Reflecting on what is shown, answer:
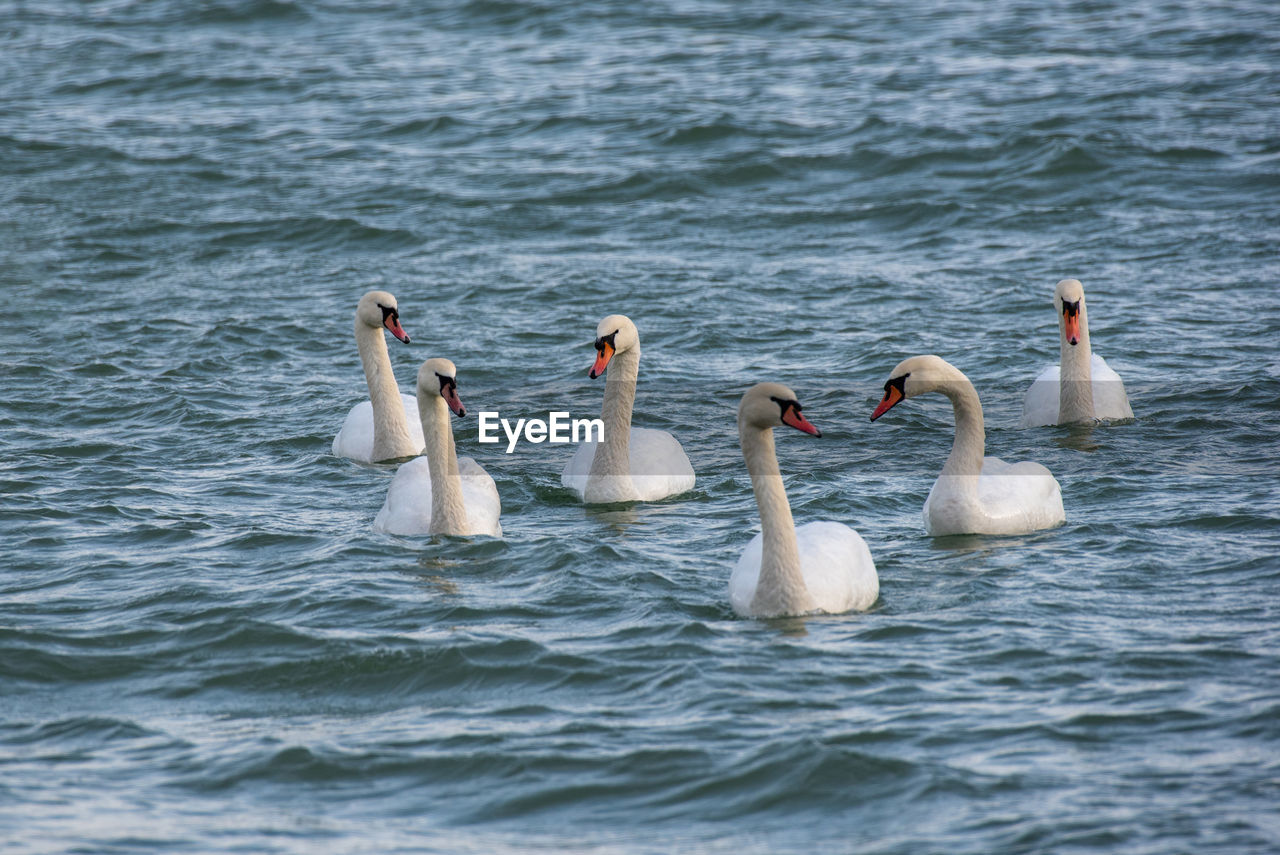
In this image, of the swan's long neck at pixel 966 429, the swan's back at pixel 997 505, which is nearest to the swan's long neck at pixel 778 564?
the swan's back at pixel 997 505

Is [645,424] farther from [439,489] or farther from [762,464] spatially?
[762,464]

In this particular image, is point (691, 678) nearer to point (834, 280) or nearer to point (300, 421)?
point (300, 421)

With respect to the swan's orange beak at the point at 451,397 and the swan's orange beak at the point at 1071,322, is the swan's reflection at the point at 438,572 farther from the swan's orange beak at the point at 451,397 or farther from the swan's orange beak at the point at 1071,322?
the swan's orange beak at the point at 1071,322

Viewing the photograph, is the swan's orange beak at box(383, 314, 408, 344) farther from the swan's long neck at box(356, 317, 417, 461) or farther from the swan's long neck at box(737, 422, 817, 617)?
the swan's long neck at box(737, 422, 817, 617)

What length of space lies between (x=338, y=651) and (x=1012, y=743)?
325cm

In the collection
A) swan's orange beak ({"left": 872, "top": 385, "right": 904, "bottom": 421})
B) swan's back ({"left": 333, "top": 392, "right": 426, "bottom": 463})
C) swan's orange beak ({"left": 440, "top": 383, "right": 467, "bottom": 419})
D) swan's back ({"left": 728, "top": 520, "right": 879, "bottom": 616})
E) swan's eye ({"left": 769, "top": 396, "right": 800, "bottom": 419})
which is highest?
swan's eye ({"left": 769, "top": 396, "right": 800, "bottom": 419})

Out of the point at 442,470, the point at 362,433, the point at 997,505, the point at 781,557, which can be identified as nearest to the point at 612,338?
the point at 442,470

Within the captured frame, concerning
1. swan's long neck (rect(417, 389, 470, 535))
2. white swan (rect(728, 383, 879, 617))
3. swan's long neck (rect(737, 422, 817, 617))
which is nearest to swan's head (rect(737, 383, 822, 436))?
white swan (rect(728, 383, 879, 617))

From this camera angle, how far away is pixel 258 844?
21.1 ft

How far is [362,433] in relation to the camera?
466 inches

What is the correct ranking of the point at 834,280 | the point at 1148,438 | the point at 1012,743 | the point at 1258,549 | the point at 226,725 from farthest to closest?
the point at 834,280, the point at 1148,438, the point at 1258,549, the point at 226,725, the point at 1012,743

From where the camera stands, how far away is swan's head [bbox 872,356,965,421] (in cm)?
975

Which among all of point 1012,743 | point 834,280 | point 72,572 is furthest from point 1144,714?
point 834,280

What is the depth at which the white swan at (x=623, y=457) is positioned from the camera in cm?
1066
